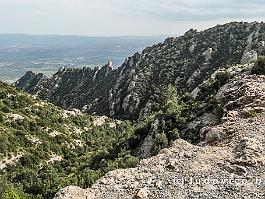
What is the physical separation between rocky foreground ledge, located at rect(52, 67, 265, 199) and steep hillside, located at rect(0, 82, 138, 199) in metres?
16.8

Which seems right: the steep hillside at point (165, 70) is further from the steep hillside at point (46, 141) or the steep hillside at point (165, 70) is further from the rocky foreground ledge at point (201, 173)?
the rocky foreground ledge at point (201, 173)

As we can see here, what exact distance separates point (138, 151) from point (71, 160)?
22.0 m

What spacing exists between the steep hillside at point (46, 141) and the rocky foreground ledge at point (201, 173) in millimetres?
16788

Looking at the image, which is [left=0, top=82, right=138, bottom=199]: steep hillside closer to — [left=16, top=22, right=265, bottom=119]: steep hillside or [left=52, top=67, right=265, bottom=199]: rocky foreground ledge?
[left=16, top=22, right=265, bottom=119]: steep hillside

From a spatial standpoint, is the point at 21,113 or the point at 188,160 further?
the point at 21,113

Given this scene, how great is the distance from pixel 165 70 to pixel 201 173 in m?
86.1

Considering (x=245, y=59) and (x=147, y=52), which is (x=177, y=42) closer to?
(x=147, y=52)

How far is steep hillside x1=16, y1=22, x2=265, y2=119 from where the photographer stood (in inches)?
3804

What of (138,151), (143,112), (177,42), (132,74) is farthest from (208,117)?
(177,42)

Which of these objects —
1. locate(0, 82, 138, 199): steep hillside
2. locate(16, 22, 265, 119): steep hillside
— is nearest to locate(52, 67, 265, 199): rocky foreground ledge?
locate(0, 82, 138, 199): steep hillside

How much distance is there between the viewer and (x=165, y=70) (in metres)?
108

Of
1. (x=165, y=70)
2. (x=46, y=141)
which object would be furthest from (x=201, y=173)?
(x=165, y=70)

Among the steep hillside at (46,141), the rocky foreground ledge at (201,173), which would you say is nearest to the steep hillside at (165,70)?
the steep hillside at (46,141)

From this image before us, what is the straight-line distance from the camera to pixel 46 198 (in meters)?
32.8
